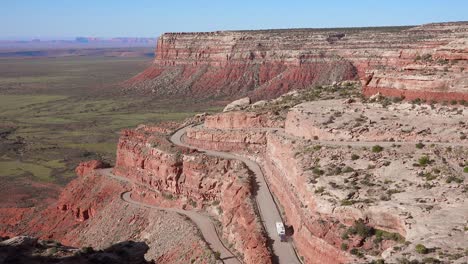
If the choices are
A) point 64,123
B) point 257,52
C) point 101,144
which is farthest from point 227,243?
point 257,52

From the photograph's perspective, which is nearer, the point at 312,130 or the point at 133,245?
the point at 133,245

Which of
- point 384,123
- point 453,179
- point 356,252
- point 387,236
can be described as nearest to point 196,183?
point 384,123

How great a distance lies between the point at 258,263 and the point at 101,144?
73215 mm

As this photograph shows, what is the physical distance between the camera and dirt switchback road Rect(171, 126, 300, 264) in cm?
3507

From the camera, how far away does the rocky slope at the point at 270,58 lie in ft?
432

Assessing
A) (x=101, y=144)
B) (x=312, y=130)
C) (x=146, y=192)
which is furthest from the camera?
(x=101, y=144)

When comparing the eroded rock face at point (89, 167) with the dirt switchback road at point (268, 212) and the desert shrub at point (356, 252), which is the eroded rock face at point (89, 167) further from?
the desert shrub at point (356, 252)

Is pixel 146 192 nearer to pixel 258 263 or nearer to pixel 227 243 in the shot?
pixel 227 243

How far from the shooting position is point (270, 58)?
496ft

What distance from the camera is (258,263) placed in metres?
34.6

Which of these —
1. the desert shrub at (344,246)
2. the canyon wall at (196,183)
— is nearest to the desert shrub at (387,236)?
the desert shrub at (344,246)

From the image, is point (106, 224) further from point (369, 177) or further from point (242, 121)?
point (369, 177)

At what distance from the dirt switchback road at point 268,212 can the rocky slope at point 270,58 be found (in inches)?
2504

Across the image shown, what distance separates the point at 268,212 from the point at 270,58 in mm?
112923
